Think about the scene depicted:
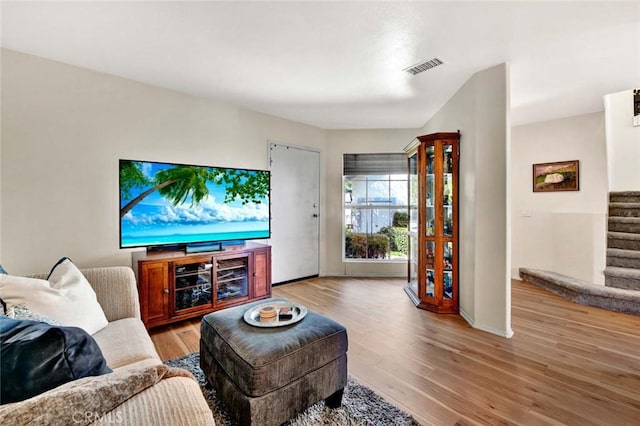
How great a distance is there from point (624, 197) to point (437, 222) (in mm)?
3323

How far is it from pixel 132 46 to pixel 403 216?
3921 millimetres

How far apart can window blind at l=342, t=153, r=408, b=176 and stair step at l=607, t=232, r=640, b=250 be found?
9.45 ft

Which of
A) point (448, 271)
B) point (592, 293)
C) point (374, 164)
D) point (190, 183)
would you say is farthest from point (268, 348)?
point (592, 293)

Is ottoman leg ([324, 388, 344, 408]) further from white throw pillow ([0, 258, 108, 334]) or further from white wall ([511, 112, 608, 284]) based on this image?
white wall ([511, 112, 608, 284])

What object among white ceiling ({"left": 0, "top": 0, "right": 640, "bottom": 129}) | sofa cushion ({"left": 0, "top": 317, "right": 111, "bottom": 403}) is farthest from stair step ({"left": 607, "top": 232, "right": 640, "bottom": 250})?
sofa cushion ({"left": 0, "top": 317, "right": 111, "bottom": 403})

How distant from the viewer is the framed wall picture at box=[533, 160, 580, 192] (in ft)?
13.3

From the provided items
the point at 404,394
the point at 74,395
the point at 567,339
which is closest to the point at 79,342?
the point at 74,395

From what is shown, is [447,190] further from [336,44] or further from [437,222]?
[336,44]

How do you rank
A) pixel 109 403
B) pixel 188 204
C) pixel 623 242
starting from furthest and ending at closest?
pixel 623 242
pixel 188 204
pixel 109 403

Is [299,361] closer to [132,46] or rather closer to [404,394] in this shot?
[404,394]

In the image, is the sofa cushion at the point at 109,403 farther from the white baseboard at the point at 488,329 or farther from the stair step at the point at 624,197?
the stair step at the point at 624,197

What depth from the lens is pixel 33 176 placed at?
2.37 m

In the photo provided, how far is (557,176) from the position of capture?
4.18m

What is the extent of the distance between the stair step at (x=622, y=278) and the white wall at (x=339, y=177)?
2823 millimetres
